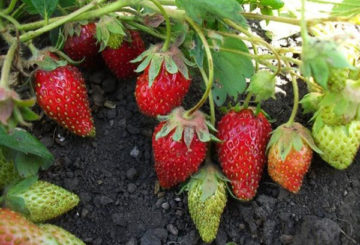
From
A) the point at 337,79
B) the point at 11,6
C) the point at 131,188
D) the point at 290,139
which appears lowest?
the point at 131,188

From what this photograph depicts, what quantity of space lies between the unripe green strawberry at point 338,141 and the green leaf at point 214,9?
1.31ft

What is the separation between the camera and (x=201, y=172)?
168 centimetres

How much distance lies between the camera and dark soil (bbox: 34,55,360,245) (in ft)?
5.52

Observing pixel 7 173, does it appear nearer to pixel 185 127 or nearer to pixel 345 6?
pixel 185 127

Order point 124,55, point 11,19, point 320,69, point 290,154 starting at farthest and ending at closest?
point 124,55, point 11,19, point 290,154, point 320,69

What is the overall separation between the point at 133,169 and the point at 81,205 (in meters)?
0.19

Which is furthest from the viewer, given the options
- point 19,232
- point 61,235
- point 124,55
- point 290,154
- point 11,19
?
point 124,55

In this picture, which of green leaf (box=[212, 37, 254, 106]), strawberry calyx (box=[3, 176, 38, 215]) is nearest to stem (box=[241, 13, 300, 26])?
green leaf (box=[212, 37, 254, 106])

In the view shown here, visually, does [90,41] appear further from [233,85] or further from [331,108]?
[331,108]

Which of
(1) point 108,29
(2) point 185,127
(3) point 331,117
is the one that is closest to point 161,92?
(2) point 185,127

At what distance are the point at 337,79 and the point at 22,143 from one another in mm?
826

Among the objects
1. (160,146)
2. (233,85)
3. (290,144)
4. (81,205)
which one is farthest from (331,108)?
(81,205)

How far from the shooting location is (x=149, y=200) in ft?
5.77

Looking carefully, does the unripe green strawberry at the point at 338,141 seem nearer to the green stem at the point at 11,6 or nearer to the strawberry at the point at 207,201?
the strawberry at the point at 207,201
